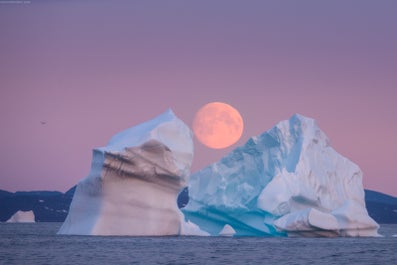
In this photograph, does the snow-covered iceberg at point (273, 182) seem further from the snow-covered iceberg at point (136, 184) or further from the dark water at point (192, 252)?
the snow-covered iceberg at point (136, 184)

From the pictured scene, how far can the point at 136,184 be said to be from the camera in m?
28.3

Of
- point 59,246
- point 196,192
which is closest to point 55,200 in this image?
point 196,192

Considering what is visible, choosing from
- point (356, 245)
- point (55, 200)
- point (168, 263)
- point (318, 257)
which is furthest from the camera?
point (55, 200)

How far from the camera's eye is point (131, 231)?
28.3m

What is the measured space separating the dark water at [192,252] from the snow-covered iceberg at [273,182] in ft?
10.3

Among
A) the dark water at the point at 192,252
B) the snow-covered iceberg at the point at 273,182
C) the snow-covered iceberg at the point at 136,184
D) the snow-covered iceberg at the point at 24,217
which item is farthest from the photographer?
the snow-covered iceberg at the point at 24,217

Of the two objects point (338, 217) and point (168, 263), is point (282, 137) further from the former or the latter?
point (168, 263)

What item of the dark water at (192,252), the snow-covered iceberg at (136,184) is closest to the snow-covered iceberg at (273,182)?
the dark water at (192,252)

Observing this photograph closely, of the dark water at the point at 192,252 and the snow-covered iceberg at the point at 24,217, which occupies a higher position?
the snow-covered iceberg at the point at 24,217

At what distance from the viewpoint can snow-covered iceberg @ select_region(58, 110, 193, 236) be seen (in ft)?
90.4

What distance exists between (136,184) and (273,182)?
768 centimetres

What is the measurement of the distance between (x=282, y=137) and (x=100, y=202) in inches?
454

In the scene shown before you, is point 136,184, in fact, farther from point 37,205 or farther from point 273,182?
point 37,205

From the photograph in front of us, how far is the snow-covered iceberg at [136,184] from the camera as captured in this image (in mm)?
27547
